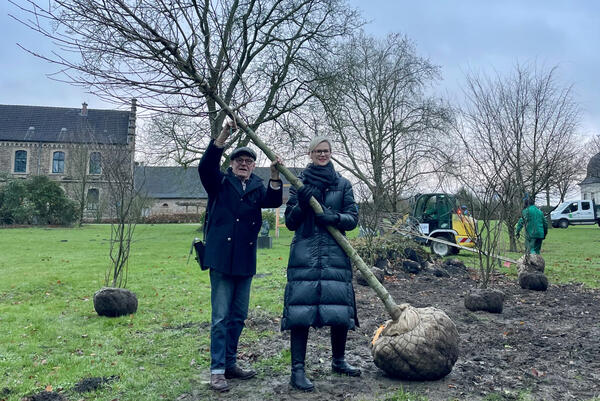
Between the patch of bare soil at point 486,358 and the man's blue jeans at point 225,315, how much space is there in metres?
0.25

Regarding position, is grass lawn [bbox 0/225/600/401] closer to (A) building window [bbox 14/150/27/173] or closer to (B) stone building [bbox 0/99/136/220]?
(B) stone building [bbox 0/99/136/220]

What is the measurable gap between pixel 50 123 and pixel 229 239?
50652 mm

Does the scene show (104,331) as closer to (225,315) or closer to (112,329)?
(112,329)

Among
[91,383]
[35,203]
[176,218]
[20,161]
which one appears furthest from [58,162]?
[91,383]

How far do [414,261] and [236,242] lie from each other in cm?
790

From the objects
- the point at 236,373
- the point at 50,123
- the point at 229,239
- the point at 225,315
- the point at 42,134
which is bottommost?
the point at 236,373

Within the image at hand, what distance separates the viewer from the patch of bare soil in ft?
11.0

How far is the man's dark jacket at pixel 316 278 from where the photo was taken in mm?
3357

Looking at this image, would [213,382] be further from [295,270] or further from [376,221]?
[376,221]

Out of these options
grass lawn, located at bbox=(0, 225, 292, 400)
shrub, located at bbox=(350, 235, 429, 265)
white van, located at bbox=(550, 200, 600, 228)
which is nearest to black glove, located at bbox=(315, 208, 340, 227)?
grass lawn, located at bbox=(0, 225, 292, 400)

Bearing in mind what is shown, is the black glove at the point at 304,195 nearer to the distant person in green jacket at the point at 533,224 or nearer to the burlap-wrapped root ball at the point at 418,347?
the burlap-wrapped root ball at the point at 418,347

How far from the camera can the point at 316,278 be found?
3393 millimetres

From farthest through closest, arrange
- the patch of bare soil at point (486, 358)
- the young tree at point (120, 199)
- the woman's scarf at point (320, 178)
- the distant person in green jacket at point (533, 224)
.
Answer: the distant person in green jacket at point (533, 224) → the young tree at point (120, 199) → the woman's scarf at point (320, 178) → the patch of bare soil at point (486, 358)

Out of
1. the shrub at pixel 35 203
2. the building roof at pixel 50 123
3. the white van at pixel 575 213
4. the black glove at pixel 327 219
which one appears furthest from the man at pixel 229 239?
the building roof at pixel 50 123
